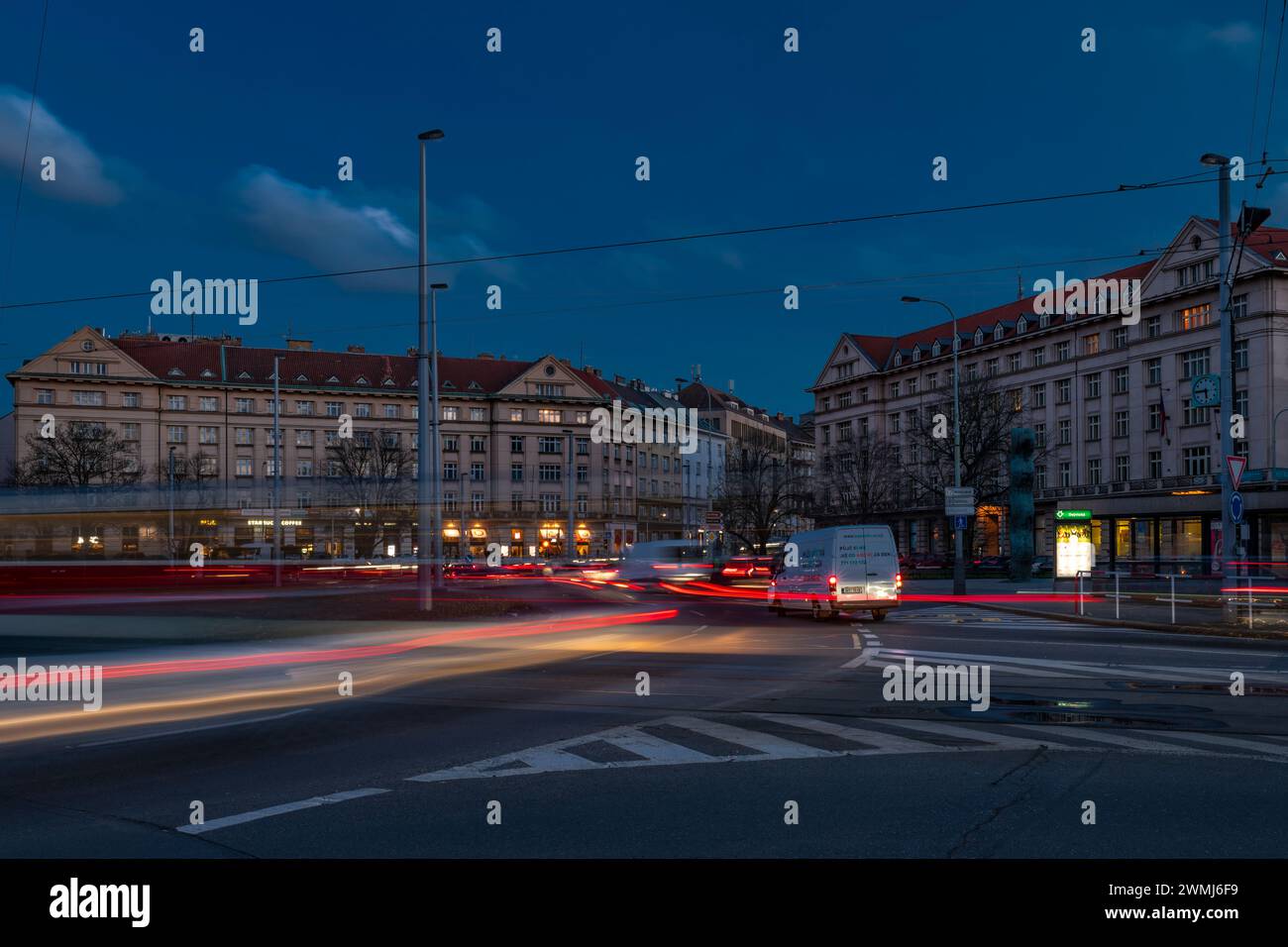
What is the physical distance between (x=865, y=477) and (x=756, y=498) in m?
7.97

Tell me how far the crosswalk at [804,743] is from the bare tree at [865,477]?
67836mm

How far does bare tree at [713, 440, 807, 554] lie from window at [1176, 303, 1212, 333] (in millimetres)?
27375

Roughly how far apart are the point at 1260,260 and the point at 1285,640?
49819 mm

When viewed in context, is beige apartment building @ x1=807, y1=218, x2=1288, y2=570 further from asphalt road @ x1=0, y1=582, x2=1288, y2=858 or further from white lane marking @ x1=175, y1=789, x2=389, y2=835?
white lane marking @ x1=175, y1=789, x2=389, y2=835

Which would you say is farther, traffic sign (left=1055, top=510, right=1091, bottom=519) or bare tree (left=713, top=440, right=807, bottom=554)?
bare tree (left=713, top=440, right=807, bottom=554)

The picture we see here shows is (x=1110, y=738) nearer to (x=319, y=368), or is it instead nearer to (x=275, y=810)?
(x=275, y=810)

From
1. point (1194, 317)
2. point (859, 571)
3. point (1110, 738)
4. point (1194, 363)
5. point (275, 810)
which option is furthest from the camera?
point (1194, 363)

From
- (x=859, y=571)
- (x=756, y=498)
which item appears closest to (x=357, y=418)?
(x=756, y=498)

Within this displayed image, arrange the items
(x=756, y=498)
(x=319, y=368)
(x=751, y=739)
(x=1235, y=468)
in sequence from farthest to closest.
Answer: (x=319, y=368) < (x=756, y=498) < (x=1235, y=468) < (x=751, y=739)

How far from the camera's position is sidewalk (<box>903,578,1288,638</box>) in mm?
24266

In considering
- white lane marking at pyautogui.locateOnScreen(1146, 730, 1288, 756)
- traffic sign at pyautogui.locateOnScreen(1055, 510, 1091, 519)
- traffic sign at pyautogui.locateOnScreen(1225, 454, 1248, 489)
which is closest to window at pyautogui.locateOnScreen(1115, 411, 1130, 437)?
traffic sign at pyautogui.locateOnScreen(1055, 510, 1091, 519)

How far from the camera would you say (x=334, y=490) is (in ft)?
132

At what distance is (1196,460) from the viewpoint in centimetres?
7006

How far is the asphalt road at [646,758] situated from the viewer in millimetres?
6402
